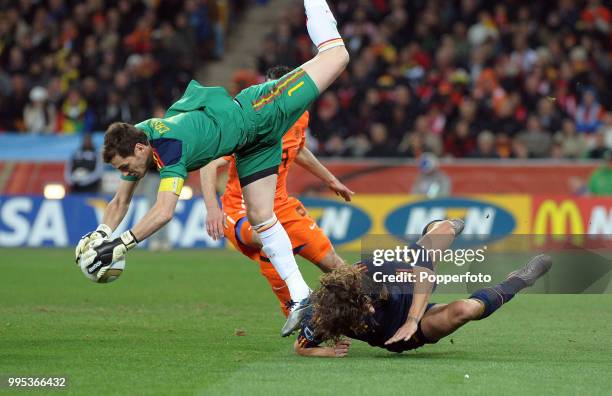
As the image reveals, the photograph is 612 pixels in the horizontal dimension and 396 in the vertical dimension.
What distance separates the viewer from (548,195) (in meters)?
21.3

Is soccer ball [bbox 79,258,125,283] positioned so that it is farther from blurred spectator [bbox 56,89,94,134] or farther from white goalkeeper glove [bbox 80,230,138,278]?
blurred spectator [bbox 56,89,94,134]

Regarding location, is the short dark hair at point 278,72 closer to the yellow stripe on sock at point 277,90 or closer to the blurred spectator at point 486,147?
the yellow stripe on sock at point 277,90

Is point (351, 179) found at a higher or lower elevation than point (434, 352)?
higher

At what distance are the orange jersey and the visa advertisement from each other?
9.69 meters

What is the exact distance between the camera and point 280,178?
35.2 feet

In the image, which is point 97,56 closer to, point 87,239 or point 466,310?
point 87,239

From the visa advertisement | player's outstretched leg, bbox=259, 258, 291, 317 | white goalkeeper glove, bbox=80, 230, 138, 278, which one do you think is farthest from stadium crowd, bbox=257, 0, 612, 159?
white goalkeeper glove, bbox=80, 230, 138, 278

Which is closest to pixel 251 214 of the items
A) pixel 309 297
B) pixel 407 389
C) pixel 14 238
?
pixel 309 297

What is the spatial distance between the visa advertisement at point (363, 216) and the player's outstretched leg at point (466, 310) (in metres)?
11.1

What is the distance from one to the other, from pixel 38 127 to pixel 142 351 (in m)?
17.3

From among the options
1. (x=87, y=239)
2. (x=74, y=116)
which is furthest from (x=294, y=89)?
(x=74, y=116)

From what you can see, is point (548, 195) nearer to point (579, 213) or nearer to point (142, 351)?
point (579, 213)

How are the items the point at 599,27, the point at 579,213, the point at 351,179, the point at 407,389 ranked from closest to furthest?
the point at 407,389 < the point at 579,213 < the point at 351,179 < the point at 599,27

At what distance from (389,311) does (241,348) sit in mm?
1495
